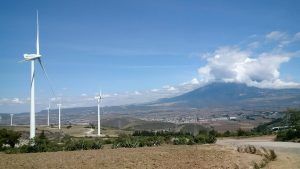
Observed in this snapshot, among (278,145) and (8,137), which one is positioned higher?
(8,137)

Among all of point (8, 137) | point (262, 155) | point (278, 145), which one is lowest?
point (278, 145)

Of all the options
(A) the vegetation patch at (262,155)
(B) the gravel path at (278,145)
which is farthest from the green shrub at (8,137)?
(A) the vegetation patch at (262,155)

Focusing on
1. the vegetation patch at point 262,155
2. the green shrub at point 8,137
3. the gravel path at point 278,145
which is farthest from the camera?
the green shrub at point 8,137

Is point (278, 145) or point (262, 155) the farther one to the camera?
point (278, 145)

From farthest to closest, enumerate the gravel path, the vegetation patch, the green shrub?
the green shrub → the gravel path → the vegetation patch

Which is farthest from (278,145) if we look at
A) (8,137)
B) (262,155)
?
(8,137)

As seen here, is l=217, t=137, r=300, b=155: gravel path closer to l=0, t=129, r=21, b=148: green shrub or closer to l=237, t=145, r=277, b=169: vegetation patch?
l=237, t=145, r=277, b=169: vegetation patch

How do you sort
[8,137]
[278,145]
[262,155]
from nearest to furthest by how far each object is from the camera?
[262,155] < [278,145] < [8,137]

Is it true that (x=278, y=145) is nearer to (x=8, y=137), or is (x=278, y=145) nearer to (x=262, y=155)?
(x=262, y=155)

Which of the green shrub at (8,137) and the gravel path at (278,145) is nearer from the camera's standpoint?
the gravel path at (278,145)

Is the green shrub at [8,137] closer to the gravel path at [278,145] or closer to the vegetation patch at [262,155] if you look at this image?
the gravel path at [278,145]

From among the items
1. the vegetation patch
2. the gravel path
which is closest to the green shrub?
the gravel path

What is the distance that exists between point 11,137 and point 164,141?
28263 mm

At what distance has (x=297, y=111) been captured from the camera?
9494 centimetres
